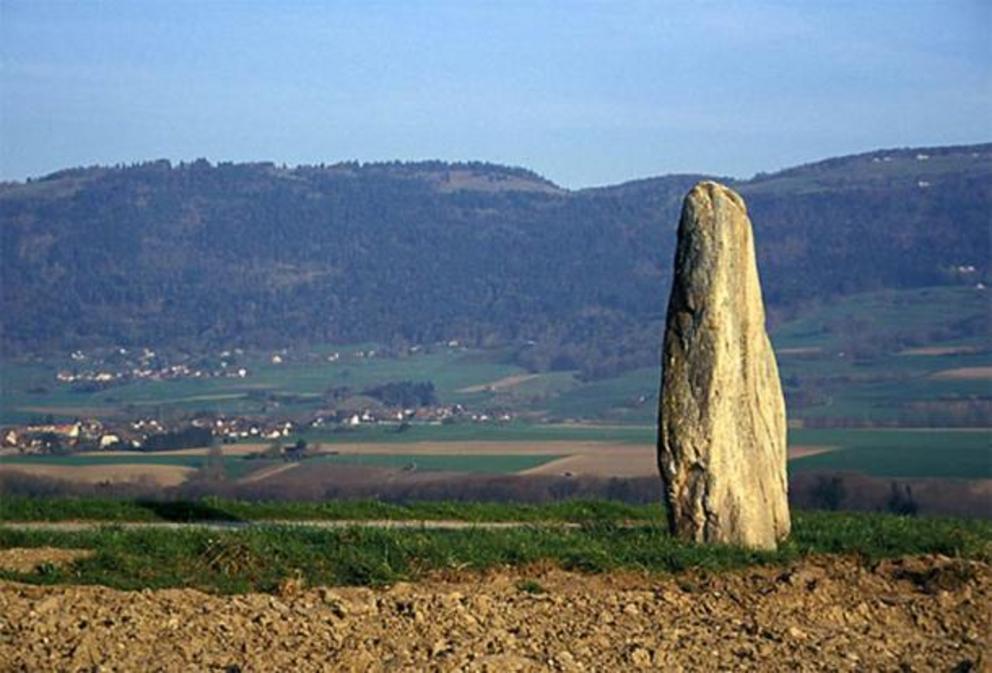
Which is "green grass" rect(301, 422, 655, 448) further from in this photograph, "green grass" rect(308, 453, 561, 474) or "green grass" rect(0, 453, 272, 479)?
"green grass" rect(0, 453, 272, 479)

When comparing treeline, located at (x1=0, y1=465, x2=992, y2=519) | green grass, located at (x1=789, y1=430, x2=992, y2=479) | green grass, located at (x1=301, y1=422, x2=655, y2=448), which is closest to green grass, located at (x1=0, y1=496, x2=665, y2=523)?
treeline, located at (x1=0, y1=465, x2=992, y2=519)

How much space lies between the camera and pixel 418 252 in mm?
105875

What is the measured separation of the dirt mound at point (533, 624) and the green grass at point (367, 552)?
42 cm

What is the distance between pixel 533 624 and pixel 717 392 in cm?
466

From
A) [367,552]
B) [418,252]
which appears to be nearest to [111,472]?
[367,552]

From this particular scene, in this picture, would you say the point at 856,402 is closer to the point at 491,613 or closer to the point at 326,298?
the point at 326,298

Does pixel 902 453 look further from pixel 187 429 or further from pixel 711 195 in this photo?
pixel 711 195

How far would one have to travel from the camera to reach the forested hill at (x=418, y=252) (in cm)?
9119

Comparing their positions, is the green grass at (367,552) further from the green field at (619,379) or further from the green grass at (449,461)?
the green field at (619,379)

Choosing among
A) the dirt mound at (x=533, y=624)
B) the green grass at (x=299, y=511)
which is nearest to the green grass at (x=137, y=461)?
the green grass at (x=299, y=511)

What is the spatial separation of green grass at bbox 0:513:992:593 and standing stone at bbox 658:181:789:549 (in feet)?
1.76

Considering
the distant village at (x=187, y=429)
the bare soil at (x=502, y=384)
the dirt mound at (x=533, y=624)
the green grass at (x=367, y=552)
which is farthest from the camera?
the bare soil at (x=502, y=384)

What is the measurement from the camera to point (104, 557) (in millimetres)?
19844

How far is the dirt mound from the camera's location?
16453 mm
